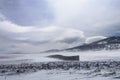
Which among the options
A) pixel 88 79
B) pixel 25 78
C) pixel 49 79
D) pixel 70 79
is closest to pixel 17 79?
pixel 25 78

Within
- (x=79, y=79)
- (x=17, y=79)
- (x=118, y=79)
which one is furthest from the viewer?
(x=17, y=79)

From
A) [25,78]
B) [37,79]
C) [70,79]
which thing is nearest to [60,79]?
[70,79]

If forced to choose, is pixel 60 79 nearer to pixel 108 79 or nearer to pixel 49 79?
pixel 49 79

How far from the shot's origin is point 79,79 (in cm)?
3069

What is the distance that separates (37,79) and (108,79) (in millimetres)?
10125

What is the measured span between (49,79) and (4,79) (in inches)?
270

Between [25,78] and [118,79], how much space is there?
13.5m

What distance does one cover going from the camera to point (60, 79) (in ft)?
102

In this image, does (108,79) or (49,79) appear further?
(49,79)

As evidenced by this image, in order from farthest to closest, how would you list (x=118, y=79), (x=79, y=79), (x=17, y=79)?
(x=17, y=79) < (x=79, y=79) < (x=118, y=79)

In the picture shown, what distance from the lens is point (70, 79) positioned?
1217 inches

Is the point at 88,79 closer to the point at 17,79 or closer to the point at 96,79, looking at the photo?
the point at 96,79

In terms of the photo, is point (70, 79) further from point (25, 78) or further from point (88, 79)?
point (25, 78)

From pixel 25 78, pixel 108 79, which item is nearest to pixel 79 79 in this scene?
pixel 108 79
